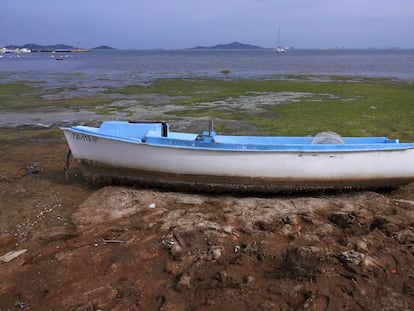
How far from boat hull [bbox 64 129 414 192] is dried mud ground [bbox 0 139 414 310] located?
0.25m

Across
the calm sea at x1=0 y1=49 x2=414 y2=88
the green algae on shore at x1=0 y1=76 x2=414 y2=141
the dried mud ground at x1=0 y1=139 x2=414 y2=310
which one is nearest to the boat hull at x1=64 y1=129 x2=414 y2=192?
the dried mud ground at x1=0 y1=139 x2=414 y2=310

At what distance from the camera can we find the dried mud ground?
4414 mm

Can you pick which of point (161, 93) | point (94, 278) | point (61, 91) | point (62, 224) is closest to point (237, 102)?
point (161, 93)

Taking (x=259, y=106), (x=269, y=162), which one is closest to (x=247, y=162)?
(x=269, y=162)

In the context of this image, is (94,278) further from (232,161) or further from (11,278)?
(232,161)

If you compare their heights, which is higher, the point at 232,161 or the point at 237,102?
the point at 232,161

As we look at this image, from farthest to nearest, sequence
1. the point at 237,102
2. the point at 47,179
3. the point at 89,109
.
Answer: the point at 237,102 < the point at 89,109 < the point at 47,179

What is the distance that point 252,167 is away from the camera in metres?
6.88

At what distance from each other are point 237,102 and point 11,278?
14.3 meters

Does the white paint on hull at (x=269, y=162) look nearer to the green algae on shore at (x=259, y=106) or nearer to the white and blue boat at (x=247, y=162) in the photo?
the white and blue boat at (x=247, y=162)

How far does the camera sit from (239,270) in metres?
4.89

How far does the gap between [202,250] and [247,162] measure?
80.4 inches

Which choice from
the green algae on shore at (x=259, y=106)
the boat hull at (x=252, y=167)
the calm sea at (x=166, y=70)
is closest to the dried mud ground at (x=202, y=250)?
the boat hull at (x=252, y=167)

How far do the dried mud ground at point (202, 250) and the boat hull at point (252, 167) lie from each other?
25 cm
